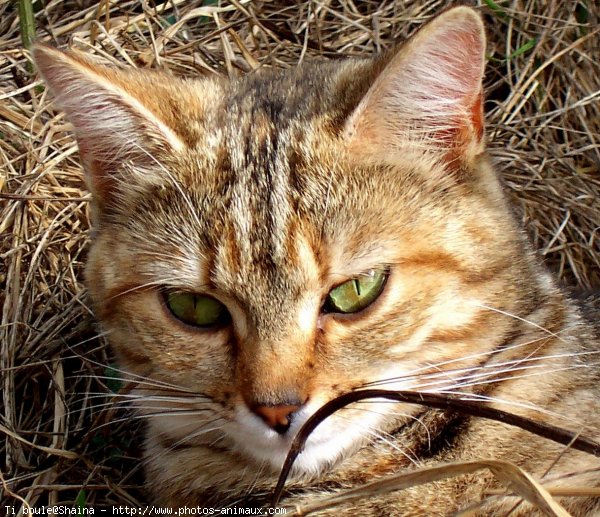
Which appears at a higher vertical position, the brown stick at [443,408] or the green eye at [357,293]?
the green eye at [357,293]

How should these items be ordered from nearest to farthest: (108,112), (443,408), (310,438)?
(443,408)
(310,438)
(108,112)

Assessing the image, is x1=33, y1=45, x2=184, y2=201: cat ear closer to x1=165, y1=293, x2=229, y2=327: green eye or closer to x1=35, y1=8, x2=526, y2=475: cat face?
x1=35, y1=8, x2=526, y2=475: cat face

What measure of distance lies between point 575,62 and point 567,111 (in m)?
0.20

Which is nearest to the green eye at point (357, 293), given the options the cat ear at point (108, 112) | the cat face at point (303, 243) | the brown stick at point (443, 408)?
the cat face at point (303, 243)

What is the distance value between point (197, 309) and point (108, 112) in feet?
1.37

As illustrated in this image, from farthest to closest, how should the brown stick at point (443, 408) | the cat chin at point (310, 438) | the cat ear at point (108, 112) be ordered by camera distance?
1. the cat ear at point (108, 112)
2. the cat chin at point (310, 438)
3. the brown stick at point (443, 408)

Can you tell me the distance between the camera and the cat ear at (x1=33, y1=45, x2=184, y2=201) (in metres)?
1.59

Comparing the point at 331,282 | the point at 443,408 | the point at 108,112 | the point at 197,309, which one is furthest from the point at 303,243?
the point at 108,112

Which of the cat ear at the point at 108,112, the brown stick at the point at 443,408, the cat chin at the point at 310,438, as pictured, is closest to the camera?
the brown stick at the point at 443,408

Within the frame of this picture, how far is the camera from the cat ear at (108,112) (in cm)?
159

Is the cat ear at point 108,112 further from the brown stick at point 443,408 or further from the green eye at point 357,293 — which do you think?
the brown stick at point 443,408

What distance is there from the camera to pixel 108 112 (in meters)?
1.63

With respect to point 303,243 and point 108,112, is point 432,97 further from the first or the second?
point 108,112

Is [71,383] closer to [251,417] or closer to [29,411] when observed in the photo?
[29,411]
